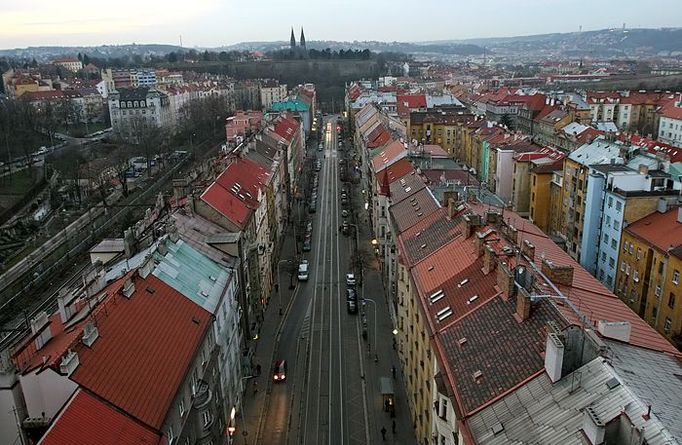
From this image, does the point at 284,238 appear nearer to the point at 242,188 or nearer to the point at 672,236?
the point at 242,188

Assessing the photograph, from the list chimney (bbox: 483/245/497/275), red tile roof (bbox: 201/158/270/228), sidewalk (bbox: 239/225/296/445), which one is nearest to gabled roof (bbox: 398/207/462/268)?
chimney (bbox: 483/245/497/275)

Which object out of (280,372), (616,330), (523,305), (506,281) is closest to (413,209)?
(280,372)

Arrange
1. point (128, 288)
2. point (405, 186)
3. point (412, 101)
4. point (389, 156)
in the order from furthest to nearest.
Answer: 1. point (412, 101)
2. point (389, 156)
3. point (405, 186)
4. point (128, 288)

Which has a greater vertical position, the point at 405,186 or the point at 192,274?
the point at 405,186

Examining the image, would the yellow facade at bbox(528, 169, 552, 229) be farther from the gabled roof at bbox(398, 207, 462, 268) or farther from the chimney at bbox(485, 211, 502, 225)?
the chimney at bbox(485, 211, 502, 225)

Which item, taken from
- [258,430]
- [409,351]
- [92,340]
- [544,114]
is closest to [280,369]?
[258,430]

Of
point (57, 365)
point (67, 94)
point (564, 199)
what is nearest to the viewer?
point (57, 365)

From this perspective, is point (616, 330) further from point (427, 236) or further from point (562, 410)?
point (427, 236)
